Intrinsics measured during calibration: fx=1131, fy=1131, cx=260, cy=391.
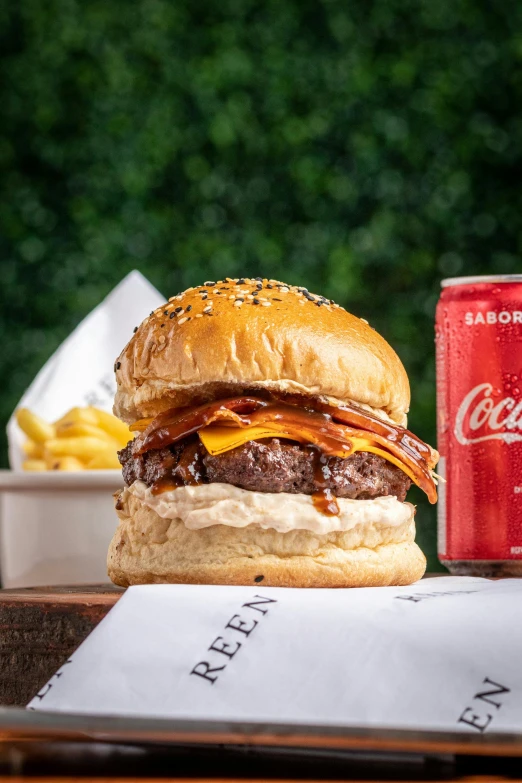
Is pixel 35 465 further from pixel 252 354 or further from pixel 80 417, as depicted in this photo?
pixel 252 354

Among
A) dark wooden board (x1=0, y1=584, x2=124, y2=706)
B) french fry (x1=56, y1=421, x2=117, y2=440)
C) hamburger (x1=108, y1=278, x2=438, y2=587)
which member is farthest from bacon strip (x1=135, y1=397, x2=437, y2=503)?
french fry (x1=56, y1=421, x2=117, y2=440)

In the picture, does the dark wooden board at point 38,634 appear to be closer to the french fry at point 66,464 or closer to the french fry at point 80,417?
the french fry at point 66,464

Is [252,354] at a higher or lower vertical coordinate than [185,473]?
higher

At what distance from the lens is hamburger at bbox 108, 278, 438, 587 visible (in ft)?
5.25

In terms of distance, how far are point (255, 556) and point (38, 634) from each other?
0.32 m

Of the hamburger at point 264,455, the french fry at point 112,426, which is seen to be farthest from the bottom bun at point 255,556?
the french fry at point 112,426

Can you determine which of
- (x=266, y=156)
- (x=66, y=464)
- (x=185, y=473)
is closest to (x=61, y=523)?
(x=66, y=464)

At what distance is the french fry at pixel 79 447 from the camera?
2344mm

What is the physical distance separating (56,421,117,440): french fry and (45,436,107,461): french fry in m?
0.02

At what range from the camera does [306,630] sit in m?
1.31

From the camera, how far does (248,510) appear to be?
1.59 metres

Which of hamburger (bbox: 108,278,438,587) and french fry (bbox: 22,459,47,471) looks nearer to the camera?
hamburger (bbox: 108,278,438,587)

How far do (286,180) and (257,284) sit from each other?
1.89m

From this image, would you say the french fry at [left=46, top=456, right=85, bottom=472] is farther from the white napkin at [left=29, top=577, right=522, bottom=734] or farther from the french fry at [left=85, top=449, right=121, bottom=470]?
the white napkin at [left=29, top=577, right=522, bottom=734]
